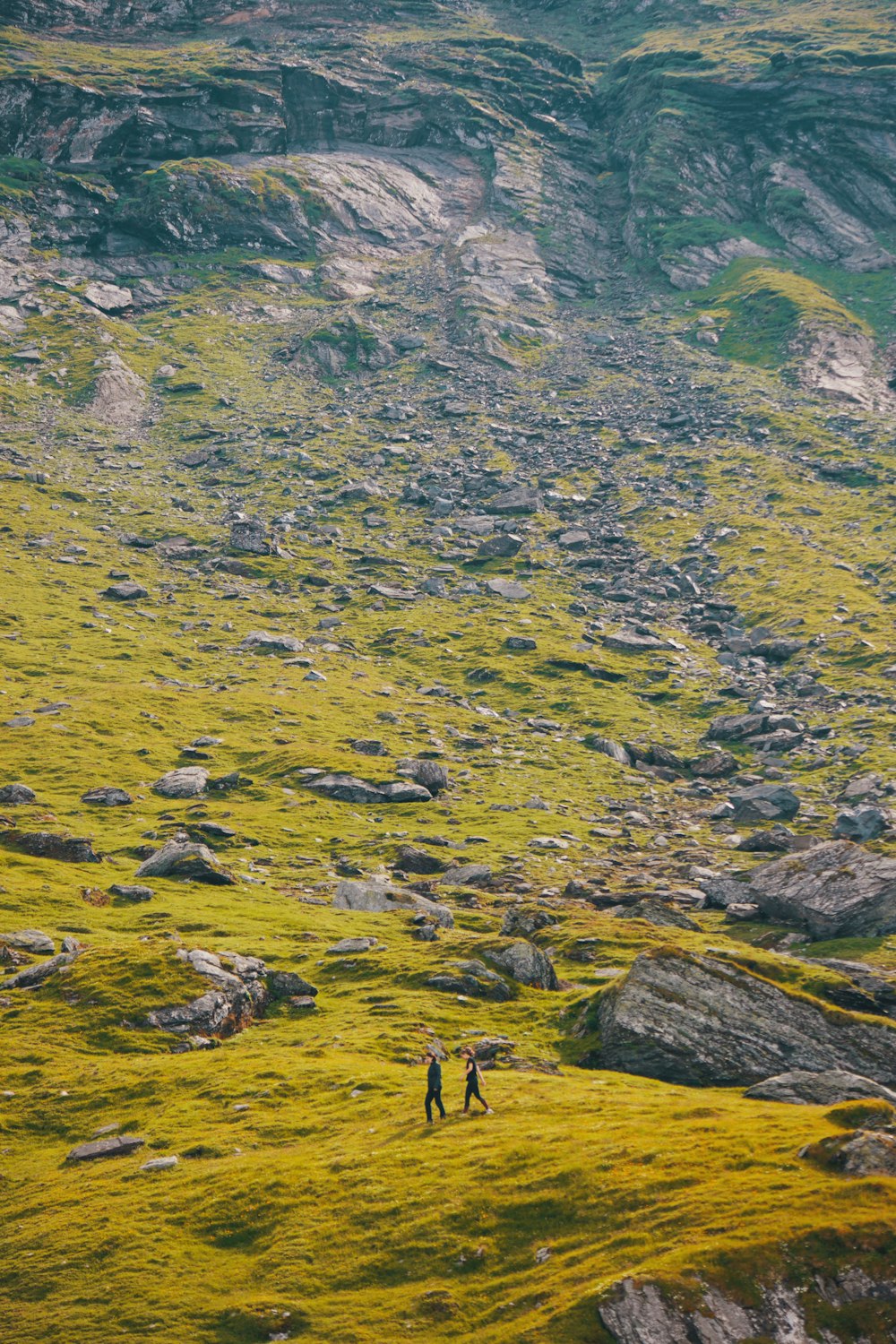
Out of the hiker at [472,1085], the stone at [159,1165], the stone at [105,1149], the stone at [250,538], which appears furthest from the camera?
the stone at [250,538]

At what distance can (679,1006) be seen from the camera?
31.5m

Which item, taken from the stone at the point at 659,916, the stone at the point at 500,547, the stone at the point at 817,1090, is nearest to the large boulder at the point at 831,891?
the stone at the point at 659,916

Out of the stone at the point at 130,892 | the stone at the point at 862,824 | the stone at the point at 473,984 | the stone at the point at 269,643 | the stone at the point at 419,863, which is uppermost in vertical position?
the stone at the point at 473,984

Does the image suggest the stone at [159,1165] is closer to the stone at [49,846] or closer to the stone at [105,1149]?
the stone at [105,1149]

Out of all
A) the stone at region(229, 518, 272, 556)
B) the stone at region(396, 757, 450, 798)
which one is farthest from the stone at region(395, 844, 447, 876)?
the stone at region(229, 518, 272, 556)

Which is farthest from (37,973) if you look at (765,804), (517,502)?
(517,502)

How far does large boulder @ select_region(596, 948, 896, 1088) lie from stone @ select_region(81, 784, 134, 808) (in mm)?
34408

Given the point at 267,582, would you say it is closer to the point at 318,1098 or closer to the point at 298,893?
the point at 298,893

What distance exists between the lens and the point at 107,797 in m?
57.5

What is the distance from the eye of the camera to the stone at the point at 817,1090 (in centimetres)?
2811

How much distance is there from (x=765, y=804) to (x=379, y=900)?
90.5 ft

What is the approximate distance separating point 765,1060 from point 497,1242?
12.2 m

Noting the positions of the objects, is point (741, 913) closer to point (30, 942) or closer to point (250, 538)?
point (30, 942)

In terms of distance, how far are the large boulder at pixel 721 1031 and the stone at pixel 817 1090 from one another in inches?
64.8
